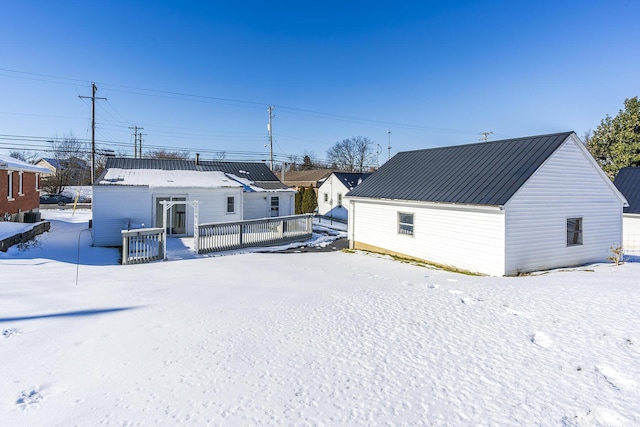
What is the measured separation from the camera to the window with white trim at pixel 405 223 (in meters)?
15.0

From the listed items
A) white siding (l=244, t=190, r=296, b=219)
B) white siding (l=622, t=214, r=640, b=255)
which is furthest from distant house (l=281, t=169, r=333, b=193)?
white siding (l=622, t=214, r=640, b=255)

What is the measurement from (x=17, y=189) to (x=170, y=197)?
839 centimetres

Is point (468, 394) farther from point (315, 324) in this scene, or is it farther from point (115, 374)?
point (115, 374)

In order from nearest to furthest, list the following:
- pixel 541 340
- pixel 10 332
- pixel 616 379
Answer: pixel 616 379 → pixel 541 340 → pixel 10 332

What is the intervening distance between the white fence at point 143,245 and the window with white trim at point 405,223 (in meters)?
9.12

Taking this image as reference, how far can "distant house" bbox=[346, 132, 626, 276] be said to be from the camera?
11602 mm

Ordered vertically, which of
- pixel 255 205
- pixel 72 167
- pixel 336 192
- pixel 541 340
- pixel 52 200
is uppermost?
pixel 72 167

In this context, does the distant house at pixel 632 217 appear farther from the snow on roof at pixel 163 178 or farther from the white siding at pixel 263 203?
the snow on roof at pixel 163 178

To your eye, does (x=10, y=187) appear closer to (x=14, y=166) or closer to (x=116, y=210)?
(x=14, y=166)

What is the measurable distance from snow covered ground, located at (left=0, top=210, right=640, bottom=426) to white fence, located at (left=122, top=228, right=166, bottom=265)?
4.02 metres

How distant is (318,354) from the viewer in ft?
15.8

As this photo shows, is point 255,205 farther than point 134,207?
Yes

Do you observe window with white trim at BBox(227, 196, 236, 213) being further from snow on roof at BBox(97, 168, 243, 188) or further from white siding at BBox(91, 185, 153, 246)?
white siding at BBox(91, 185, 153, 246)

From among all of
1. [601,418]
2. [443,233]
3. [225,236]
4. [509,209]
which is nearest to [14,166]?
[225,236]
